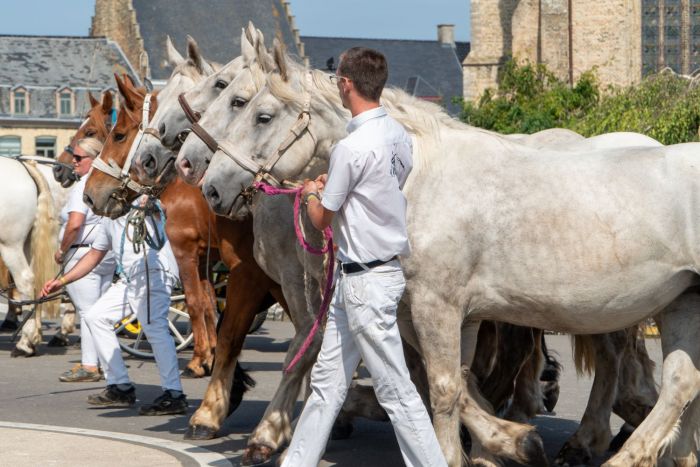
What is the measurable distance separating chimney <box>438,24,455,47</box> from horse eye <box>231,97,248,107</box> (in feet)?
297

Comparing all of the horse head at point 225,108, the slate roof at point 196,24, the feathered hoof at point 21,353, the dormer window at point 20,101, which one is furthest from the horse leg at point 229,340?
the dormer window at point 20,101

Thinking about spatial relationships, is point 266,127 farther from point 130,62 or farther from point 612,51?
point 130,62

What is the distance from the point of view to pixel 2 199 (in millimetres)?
15727

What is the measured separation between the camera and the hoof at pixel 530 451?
270 inches

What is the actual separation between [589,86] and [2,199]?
2457cm

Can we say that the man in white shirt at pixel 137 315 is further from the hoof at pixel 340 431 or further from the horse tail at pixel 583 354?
the horse tail at pixel 583 354

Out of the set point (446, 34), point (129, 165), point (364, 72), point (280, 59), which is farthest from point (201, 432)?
point (446, 34)

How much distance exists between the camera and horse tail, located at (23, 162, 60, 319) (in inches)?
623

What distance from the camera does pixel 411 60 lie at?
91.1 m

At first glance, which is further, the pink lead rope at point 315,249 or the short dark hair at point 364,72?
the pink lead rope at point 315,249

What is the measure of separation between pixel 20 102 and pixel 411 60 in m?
27.9

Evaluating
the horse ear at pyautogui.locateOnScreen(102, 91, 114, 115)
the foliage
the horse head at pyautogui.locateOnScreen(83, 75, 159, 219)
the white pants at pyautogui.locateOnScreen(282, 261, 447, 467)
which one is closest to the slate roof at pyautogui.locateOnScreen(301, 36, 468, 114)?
the foliage

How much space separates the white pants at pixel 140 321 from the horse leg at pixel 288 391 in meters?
2.05

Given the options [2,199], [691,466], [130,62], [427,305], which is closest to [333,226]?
[427,305]
